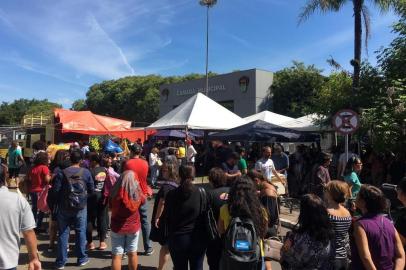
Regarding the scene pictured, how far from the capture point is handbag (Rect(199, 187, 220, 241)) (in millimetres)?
4344

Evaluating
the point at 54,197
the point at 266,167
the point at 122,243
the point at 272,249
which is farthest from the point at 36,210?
the point at 272,249

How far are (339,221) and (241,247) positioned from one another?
0.94 meters

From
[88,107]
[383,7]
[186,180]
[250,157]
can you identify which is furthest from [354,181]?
[88,107]

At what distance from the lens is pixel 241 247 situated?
365 cm

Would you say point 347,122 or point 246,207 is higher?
point 347,122

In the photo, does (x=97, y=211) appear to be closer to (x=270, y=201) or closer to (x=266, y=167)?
(x=270, y=201)

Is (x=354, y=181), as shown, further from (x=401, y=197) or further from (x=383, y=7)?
(x=383, y=7)

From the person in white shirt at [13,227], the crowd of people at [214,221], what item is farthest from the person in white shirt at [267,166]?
the person in white shirt at [13,227]

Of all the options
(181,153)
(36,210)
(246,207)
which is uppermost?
(181,153)

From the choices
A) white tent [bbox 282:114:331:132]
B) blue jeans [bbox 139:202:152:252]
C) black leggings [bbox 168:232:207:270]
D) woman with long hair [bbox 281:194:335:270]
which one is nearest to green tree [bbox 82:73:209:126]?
white tent [bbox 282:114:331:132]

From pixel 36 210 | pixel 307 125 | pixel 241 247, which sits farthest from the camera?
pixel 307 125

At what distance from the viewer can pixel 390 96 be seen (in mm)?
11703

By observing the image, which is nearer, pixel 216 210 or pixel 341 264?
pixel 341 264

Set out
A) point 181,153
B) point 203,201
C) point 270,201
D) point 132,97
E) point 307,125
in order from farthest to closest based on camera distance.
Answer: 1. point 132,97
2. point 181,153
3. point 307,125
4. point 270,201
5. point 203,201
